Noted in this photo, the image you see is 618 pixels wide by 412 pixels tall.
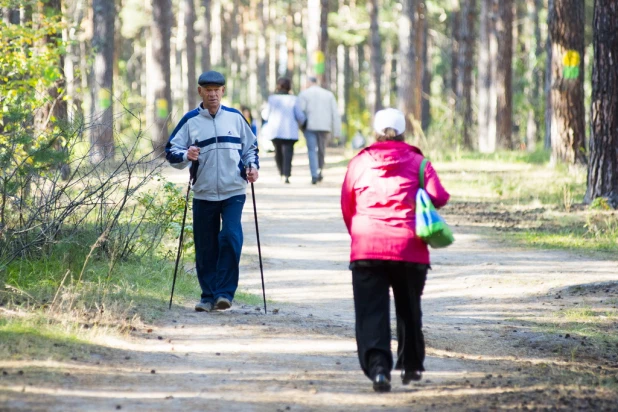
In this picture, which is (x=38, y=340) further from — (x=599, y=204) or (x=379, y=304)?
(x=599, y=204)

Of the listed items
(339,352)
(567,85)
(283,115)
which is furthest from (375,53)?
(339,352)

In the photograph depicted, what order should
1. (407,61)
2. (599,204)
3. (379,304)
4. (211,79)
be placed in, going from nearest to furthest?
(379,304) → (211,79) → (599,204) → (407,61)

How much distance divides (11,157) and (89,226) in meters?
1.14

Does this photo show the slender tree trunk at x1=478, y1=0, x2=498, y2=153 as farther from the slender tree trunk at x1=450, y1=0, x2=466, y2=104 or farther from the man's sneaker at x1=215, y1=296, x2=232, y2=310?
the man's sneaker at x1=215, y1=296, x2=232, y2=310

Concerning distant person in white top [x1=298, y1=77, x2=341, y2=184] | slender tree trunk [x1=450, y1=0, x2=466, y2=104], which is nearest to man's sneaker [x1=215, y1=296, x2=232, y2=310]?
distant person in white top [x1=298, y1=77, x2=341, y2=184]

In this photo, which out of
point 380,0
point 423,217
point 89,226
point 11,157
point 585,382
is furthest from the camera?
point 380,0

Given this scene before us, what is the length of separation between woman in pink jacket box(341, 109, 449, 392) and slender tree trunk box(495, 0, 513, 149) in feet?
79.5

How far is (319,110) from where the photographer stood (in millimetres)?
18594

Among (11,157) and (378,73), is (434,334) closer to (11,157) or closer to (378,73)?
(11,157)

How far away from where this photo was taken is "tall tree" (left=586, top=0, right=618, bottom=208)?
581 inches

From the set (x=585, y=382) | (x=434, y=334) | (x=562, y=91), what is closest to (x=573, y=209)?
(x=562, y=91)

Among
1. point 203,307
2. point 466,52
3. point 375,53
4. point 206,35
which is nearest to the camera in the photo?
point 203,307

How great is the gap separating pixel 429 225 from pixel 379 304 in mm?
579

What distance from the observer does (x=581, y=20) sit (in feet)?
65.0
